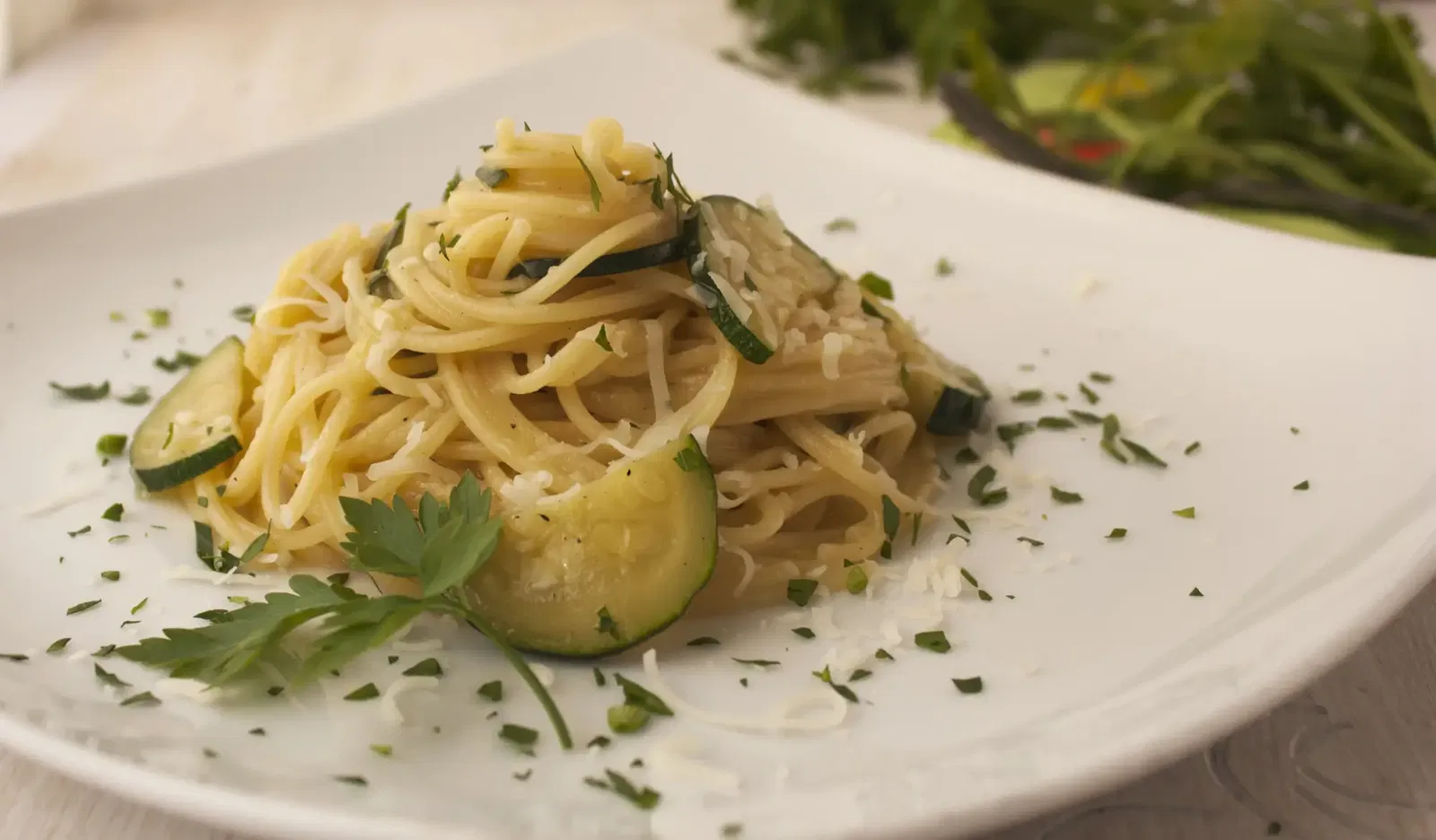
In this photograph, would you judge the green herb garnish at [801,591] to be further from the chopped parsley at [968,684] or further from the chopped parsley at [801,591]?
the chopped parsley at [968,684]

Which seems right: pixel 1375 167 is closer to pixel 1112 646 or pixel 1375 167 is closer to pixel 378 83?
pixel 1112 646

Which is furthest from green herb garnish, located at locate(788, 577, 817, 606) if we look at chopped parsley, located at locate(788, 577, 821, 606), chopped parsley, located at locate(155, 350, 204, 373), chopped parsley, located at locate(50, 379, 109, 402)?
chopped parsley, located at locate(50, 379, 109, 402)

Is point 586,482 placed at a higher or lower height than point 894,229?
higher

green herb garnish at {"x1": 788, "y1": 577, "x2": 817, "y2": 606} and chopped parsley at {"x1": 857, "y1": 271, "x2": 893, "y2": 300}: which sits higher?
chopped parsley at {"x1": 857, "y1": 271, "x2": 893, "y2": 300}

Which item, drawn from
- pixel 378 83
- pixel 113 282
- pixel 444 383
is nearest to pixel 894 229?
pixel 444 383

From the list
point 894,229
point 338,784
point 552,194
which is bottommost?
point 894,229

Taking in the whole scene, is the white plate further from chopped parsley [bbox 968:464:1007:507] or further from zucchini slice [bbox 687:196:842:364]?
zucchini slice [bbox 687:196:842:364]

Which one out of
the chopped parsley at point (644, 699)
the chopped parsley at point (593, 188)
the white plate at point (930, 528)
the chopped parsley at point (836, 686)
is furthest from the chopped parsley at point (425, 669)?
the chopped parsley at point (593, 188)

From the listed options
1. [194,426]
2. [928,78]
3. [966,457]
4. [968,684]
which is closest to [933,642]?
[968,684]
